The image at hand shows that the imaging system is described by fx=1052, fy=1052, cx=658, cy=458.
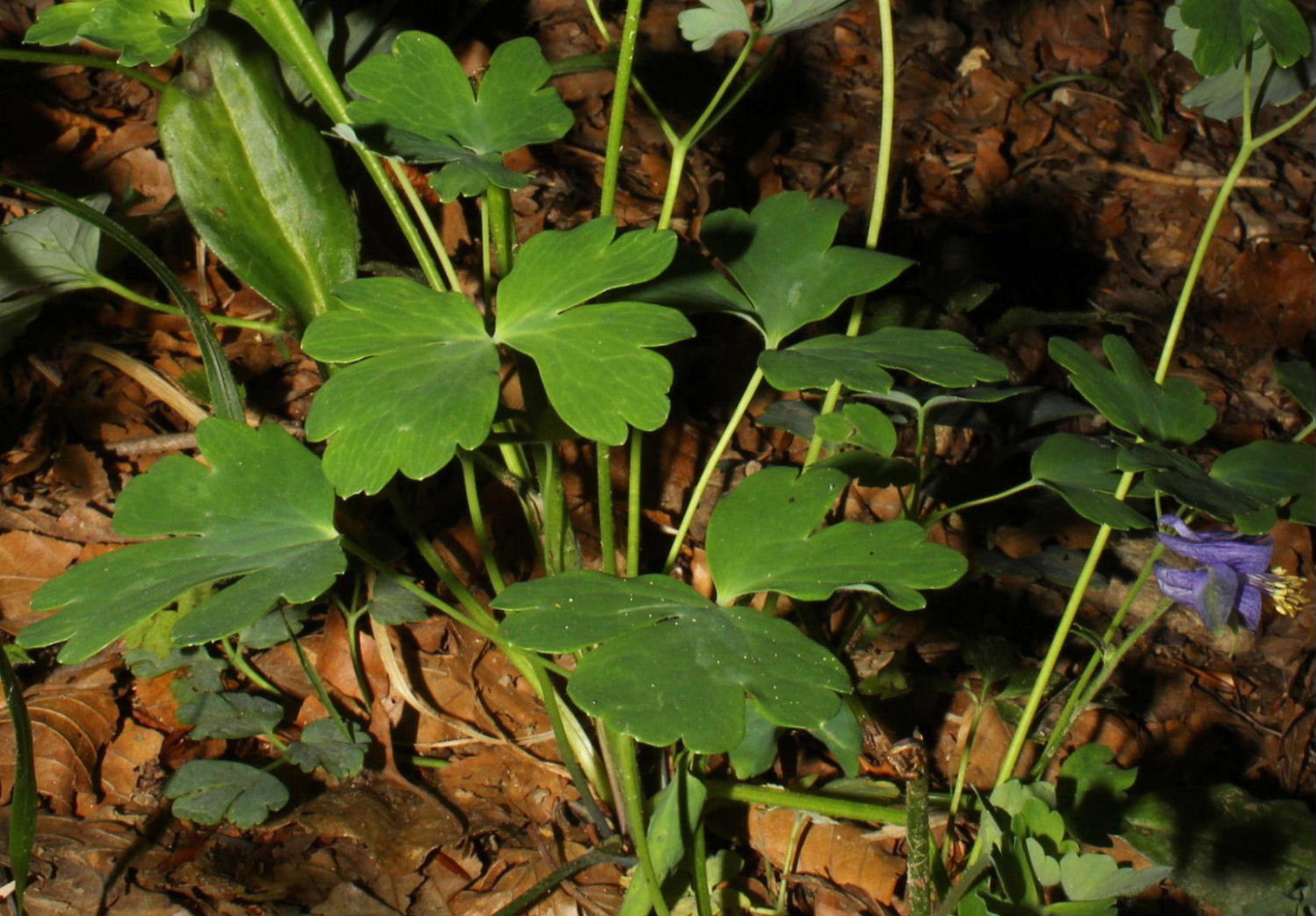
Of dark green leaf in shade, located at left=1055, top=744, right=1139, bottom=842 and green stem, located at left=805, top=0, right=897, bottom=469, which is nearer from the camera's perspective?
green stem, located at left=805, top=0, right=897, bottom=469

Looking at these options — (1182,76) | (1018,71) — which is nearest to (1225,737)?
(1018,71)

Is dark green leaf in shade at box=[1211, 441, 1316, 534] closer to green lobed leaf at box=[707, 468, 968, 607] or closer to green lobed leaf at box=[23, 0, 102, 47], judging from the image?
green lobed leaf at box=[707, 468, 968, 607]

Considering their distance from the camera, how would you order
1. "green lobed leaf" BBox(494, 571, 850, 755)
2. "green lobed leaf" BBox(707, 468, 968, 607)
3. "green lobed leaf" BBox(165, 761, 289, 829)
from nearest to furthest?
"green lobed leaf" BBox(494, 571, 850, 755) → "green lobed leaf" BBox(707, 468, 968, 607) → "green lobed leaf" BBox(165, 761, 289, 829)

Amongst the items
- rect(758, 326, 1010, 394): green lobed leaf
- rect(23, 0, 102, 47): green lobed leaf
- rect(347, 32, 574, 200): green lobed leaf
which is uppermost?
rect(23, 0, 102, 47): green lobed leaf

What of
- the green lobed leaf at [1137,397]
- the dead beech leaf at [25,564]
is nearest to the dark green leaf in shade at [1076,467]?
the green lobed leaf at [1137,397]

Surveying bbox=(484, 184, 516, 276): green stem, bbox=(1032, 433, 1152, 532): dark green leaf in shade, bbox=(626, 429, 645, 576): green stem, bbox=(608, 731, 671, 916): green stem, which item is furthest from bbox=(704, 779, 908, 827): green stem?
bbox=(484, 184, 516, 276): green stem

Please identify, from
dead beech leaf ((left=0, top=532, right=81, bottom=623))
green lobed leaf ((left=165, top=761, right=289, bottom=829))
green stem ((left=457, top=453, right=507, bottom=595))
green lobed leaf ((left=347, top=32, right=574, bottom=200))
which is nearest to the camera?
green lobed leaf ((left=347, top=32, right=574, bottom=200))

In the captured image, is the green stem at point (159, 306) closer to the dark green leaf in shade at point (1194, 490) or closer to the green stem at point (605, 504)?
the green stem at point (605, 504)

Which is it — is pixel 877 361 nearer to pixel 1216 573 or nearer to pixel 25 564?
pixel 1216 573

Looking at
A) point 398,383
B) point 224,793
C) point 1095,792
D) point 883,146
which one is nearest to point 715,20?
point 883,146

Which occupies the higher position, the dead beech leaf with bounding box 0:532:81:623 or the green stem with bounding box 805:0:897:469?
the green stem with bounding box 805:0:897:469
